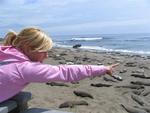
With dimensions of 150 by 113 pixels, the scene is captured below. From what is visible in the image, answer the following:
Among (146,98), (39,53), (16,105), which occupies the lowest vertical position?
(146,98)

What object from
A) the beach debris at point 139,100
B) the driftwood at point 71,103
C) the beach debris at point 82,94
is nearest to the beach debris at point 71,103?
the driftwood at point 71,103

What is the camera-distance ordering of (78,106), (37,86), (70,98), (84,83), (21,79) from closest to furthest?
(21,79), (78,106), (70,98), (37,86), (84,83)

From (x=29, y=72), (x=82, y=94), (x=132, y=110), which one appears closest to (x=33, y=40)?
(x=29, y=72)

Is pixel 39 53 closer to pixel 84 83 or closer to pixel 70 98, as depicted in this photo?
pixel 70 98

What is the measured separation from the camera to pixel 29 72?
3377mm

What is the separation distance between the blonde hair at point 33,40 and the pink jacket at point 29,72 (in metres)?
0.12

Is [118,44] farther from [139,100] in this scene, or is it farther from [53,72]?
[53,72]

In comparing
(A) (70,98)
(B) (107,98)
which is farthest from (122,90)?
(A) (70,98)

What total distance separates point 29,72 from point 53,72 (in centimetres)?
21

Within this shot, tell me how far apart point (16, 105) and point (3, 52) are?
0.53 metres

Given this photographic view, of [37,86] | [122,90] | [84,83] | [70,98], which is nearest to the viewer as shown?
[70,98]

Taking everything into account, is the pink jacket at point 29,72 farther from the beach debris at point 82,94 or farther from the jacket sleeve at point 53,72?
the beach debris at point 82,94

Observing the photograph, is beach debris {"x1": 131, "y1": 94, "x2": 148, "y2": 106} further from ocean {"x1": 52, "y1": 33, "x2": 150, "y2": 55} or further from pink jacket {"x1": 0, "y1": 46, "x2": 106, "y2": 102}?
ocean {"x1": 52, "y1": 33, "x2": 150, "y2": 55}

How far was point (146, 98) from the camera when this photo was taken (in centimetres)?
955
